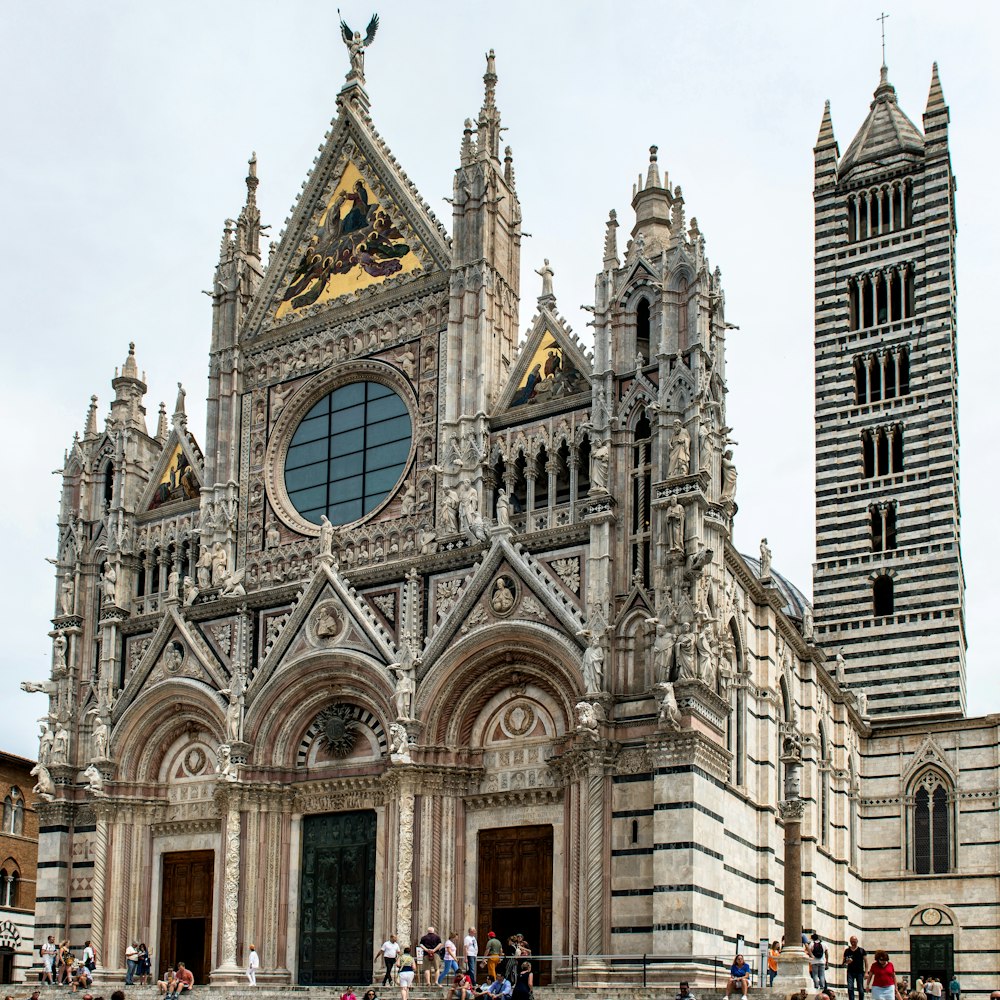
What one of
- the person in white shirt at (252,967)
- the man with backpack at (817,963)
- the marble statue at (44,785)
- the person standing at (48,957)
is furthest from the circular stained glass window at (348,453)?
the man with backpack at (817,963)

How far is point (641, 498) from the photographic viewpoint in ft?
87.5

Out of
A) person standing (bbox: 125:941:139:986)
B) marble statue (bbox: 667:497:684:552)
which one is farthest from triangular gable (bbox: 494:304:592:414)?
person standing (bbox: 125:941:139:986)

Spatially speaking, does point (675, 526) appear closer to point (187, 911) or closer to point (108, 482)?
point (187, 911)

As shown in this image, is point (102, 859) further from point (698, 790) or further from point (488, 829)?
point (698, 790)

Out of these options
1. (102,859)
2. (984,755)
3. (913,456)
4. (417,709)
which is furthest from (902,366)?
(102,859)

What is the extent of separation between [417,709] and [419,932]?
3.92 metres

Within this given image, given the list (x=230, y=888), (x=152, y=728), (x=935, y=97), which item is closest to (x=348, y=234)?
(x=152, y=728)

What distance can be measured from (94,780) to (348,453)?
27.6 feet

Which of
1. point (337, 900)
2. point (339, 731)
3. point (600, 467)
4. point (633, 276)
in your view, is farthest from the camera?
point (339, 731)

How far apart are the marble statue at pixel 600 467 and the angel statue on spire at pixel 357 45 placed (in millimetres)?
12174

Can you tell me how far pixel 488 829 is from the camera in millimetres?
26797

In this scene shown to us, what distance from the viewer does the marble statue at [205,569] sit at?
1242 inches

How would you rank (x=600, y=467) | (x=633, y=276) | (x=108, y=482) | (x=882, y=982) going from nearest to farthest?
(x=882, y=982)
(x=600, y=467)
(x=633, y=276)
(x=108, y=482)

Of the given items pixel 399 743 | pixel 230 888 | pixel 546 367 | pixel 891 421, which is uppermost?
pixel 891 421
